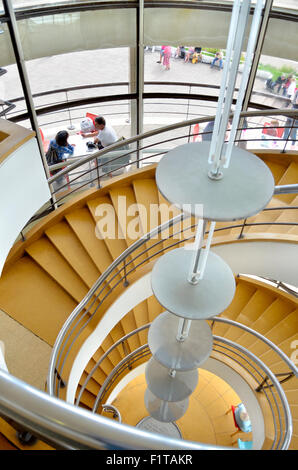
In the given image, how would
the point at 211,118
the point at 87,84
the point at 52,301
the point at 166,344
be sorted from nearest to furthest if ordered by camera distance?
the point at 166,344 < the point at 52,301 < the point at 211,118 < the point at 87,84

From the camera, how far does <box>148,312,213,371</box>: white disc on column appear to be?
2.34 meters

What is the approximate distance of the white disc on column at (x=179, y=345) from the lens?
234 centimetres

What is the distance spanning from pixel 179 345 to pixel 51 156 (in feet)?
13.3

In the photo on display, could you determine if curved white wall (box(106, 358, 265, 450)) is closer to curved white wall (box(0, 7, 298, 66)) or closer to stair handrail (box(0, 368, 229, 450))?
stair handrail (box(0, 368, 229, 450))

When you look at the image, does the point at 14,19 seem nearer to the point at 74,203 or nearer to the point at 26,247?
the point at 74,203

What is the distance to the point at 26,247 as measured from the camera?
457 centimetres

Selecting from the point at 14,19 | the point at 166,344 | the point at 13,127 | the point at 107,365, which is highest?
the point at 14,19

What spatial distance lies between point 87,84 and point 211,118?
80.4 inches

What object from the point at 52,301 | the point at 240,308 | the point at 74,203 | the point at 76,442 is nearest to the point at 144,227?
the point at 74,203

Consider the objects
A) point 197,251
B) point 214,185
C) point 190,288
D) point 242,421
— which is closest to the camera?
point 214,185

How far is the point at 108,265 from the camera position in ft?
14.6

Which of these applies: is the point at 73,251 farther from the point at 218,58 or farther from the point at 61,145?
the point at 218,58

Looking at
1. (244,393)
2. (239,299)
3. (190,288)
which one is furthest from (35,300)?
(244,393)

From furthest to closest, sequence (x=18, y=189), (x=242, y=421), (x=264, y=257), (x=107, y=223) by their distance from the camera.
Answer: (x=242, y=421)
(x=107, y=223)
(x=264, y=257)
(x=18, y=189)
